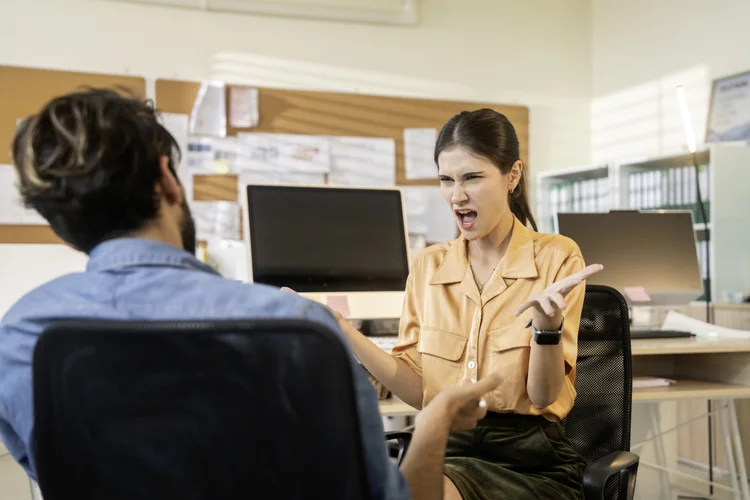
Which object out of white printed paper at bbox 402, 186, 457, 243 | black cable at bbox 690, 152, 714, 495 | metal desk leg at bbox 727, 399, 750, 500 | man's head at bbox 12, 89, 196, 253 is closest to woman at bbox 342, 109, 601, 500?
man's head at bbox 12, 89, 196, 253

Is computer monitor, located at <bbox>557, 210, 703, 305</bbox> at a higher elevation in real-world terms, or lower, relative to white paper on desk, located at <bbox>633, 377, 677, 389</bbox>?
higher

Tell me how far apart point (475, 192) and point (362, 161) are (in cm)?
285

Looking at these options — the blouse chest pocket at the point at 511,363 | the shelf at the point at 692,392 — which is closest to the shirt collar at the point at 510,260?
the blouse chest pocket at the point at 511,363

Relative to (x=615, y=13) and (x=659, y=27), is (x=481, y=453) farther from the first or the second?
(x=615, y=13)

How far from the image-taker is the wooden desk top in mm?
2221

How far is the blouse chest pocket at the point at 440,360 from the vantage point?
1.59 meters

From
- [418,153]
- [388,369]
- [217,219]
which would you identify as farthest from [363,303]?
[418,153]

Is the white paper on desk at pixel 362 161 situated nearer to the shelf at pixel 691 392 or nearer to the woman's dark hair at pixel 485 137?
the shelf at pixel 691 392

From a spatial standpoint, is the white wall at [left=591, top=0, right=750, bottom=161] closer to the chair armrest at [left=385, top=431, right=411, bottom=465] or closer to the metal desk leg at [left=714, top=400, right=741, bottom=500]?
the metal desk leg at [left=714, top=400, right=741, bottom=500]

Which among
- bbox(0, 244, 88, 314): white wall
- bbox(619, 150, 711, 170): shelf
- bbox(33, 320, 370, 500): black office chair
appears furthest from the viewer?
bbox(0, 244, 88, 314): white wall

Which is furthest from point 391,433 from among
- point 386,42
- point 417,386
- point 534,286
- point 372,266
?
point 386,42

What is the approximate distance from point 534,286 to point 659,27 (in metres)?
3.46

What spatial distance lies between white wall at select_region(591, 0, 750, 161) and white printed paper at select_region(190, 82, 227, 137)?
96.0 inches

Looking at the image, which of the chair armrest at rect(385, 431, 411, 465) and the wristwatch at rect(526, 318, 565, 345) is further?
the chair armrest at rect(385, 431, 411, 465)
